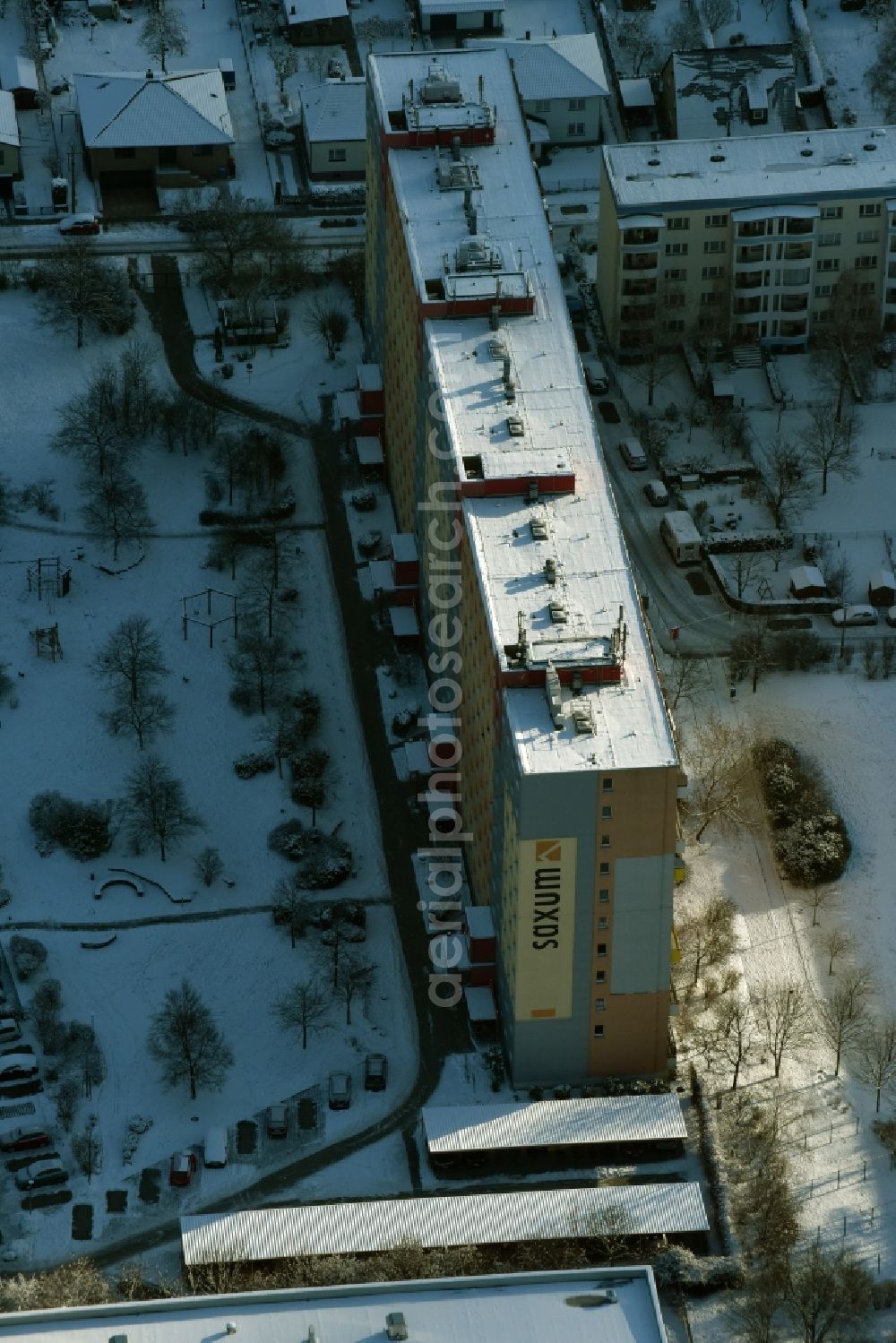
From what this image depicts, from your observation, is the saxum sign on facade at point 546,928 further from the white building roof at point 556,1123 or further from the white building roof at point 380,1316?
the white building roof at point 380,1316

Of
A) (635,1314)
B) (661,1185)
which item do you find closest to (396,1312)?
(635,1314)

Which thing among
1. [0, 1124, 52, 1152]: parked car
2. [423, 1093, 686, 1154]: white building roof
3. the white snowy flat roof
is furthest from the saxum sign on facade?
[0, 1124, 52, 1152]: parked car

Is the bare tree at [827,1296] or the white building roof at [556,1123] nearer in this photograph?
the bare tree at [827,1296]

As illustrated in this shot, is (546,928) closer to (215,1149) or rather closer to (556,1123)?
(556,1123)

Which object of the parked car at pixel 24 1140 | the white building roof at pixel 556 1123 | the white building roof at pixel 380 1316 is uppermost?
the parked car at pixel 24 1140

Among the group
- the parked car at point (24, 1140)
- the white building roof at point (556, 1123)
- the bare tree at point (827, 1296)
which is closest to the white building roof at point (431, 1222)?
the white building roof at point (556, 1123)

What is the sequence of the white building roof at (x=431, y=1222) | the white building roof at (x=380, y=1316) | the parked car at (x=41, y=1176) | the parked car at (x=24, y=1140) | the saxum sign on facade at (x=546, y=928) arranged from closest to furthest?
1. the white building roof at (x=380, y=1316)
2. the white building roof at (x=431, y=1222)
3. the saxum sign on facade at (x=546, y=928)
4. the parked car at (x=41, y=1176)
5. the parked car at (x=24, y=1140)

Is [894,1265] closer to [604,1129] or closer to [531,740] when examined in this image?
[604,1129]
